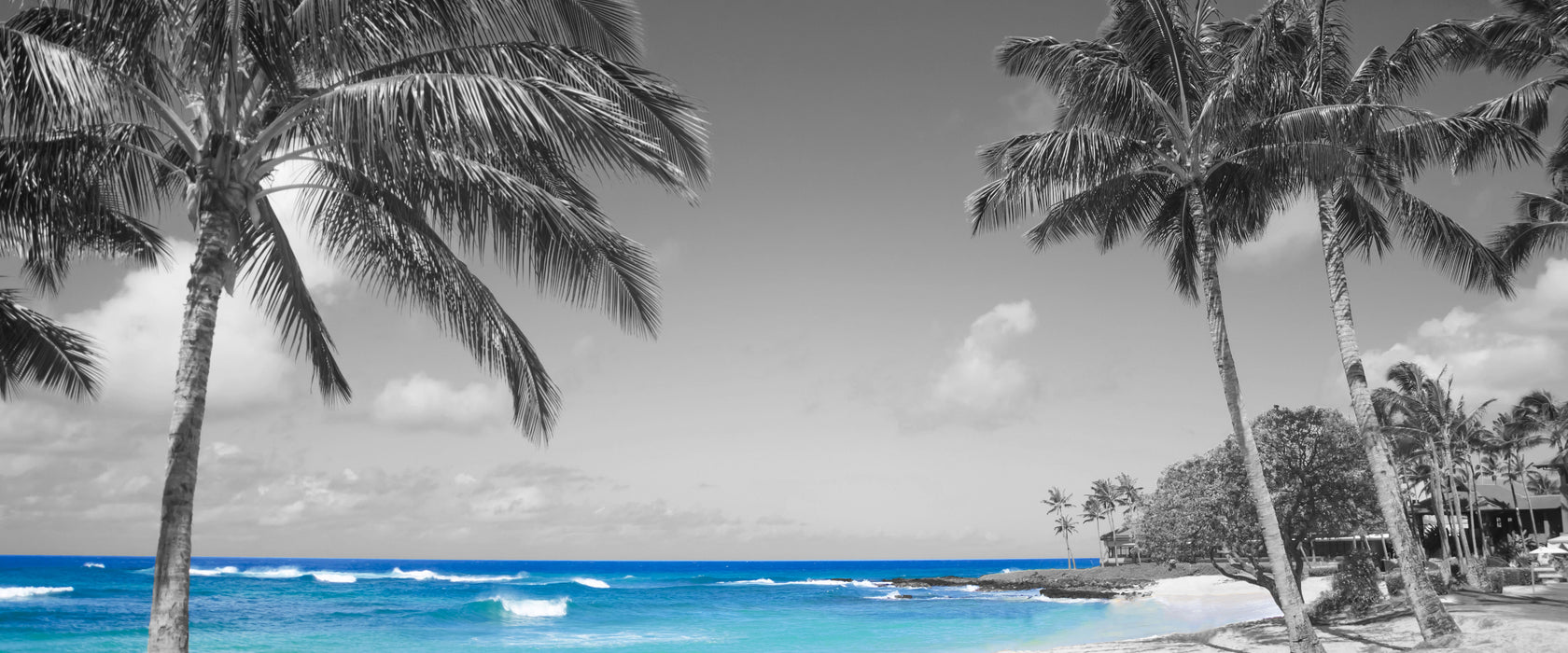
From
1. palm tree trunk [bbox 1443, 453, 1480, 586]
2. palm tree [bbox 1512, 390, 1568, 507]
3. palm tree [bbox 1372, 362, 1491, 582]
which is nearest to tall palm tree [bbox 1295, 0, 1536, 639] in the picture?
palm tree trunk [bbox 1443, 453, 1480, 586]

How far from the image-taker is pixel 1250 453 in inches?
467

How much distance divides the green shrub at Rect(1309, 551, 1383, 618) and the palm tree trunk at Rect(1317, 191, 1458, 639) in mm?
4435

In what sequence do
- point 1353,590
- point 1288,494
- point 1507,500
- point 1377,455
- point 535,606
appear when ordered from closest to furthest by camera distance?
point 1377,455 → point 1288,494 → point 1353,590 → point 535,606 → point 1507,500

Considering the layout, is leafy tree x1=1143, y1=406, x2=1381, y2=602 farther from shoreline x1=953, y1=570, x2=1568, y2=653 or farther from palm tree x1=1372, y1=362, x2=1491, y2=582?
palm tree x1=1372, y1=362, x2=1491, y2=582

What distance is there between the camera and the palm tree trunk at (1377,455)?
12539 mm

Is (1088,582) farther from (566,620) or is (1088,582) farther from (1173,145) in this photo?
(1173,145)

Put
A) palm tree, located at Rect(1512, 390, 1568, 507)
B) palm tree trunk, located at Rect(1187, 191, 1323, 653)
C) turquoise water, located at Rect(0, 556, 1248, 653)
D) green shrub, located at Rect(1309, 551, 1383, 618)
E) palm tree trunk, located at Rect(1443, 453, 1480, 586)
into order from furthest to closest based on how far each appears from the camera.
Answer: palm tree, located at Rect(1512, 390, 1568, 507) → turquoise water, located at Rect(0, 556, 1248, 653) → palm tree trunk, located at Rect(1443, 453, 1480, 586) → green shrub, located at Rect(1309, 551, 1383, 618) → palm tree trunk, located at Rect(1187, 191, 1323, 653)

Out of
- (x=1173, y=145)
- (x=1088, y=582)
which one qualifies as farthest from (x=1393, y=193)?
(x=1088, y=582)

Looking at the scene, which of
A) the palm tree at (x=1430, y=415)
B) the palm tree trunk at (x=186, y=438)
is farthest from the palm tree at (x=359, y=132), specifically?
the palm tree at (x=1430, y=415)

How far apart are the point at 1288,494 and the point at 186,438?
16.1 metres

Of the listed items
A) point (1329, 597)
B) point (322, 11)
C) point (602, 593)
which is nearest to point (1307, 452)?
point (1329, 597)

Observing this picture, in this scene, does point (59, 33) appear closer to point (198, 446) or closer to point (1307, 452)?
point (198, 446)

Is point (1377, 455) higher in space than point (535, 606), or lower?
higher

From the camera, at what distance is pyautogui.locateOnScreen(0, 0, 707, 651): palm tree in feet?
18.3
